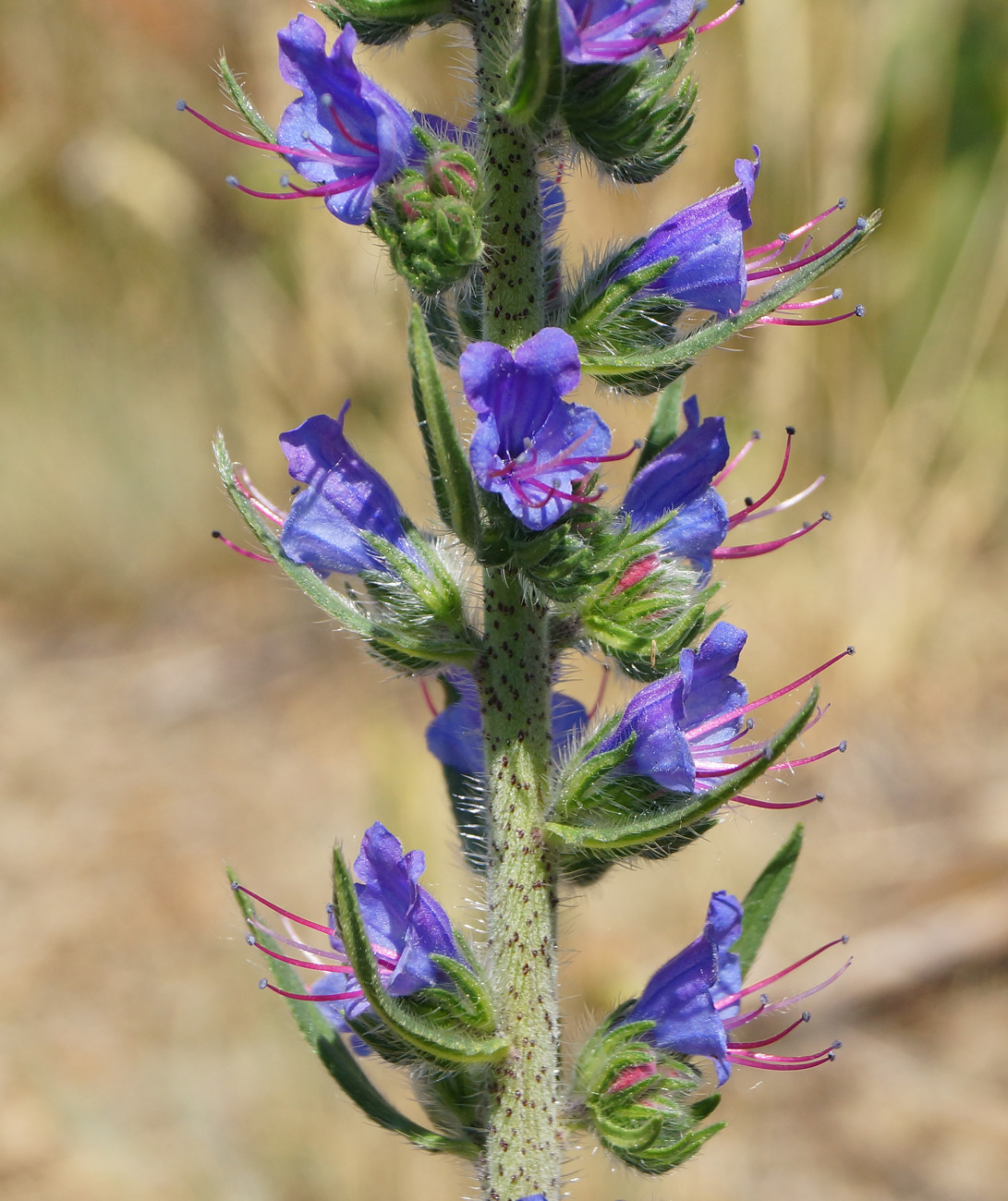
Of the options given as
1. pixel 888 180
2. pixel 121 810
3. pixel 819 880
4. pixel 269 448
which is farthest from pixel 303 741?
pixel 888 180

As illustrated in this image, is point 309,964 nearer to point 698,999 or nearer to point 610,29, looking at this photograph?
point 698,999

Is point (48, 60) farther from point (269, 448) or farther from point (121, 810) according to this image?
point (121, 810)

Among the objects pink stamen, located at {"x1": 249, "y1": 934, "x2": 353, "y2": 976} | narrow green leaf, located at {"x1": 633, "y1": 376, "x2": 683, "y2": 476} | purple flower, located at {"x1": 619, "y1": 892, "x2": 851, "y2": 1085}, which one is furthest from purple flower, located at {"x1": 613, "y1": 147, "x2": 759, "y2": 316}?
pink stamen, located at {"x1": 249, "y1": 934, "x2": 353, "y2": 976}

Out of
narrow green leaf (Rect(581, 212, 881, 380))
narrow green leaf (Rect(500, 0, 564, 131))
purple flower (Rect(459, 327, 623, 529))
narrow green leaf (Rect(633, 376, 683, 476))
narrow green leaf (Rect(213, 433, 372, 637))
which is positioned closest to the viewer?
narrow green leaf (Rect(500, 0, 564, 131))

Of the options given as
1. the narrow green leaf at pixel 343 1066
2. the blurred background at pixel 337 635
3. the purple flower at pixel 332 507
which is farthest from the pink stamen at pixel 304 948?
the blurred background at pixel 337 635

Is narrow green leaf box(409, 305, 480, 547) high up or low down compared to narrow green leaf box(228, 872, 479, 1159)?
up

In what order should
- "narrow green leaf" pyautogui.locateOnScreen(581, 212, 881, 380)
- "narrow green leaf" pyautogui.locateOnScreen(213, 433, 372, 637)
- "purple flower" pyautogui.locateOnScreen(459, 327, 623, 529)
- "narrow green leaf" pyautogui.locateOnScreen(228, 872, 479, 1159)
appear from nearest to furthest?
"purple flower" pyautogui.locateOnScreen(459, 327, 623, 529) < "narrow green leaf" pyautogui.locateOnScreen(581, 212, 881, 380) < "narrow green leaf" pyautogui.locateOnScreen(213, 433, 372, 637) < "narrow green leaf" pyautogui.locateOnScreen(228, 872, 479, 1159)

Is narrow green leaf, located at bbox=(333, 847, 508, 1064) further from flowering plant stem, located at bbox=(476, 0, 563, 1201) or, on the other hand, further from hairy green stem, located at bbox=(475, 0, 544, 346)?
hairy green stem, located at bbox=(475, 0, 544, 346)

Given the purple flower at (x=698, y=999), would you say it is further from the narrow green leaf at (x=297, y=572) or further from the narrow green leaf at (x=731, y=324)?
the narrow green leaf at (x=731, y=324)
